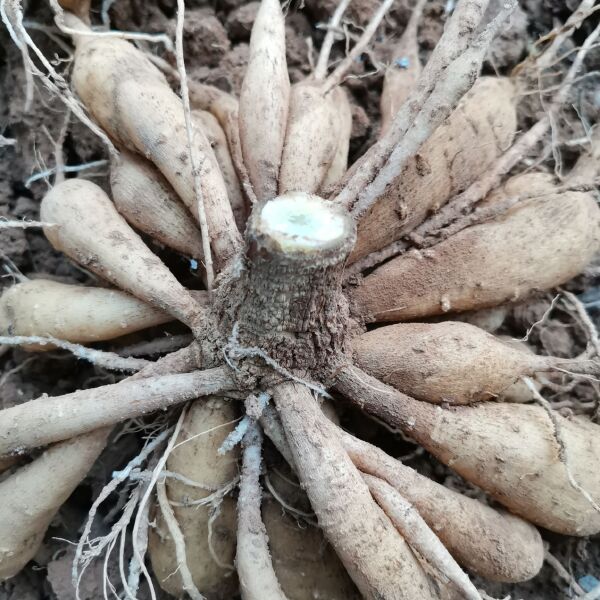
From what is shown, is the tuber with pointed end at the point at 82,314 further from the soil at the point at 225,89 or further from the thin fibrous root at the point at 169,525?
the thin fibrous root at the point at 169,525

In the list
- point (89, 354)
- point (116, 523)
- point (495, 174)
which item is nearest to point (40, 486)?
point (116, 523)

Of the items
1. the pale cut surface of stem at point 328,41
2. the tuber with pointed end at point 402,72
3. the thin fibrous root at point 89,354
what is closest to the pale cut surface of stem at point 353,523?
the thin fibrous root at point 89,354

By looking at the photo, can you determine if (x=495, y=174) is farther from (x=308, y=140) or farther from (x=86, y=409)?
(x=86, y=409)

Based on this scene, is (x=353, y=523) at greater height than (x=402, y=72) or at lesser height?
lesser

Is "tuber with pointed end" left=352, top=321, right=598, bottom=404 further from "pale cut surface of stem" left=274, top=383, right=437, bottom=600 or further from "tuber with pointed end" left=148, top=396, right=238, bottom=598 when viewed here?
"tuber with pointed end" left=148, top=396, right=238, bottom=598

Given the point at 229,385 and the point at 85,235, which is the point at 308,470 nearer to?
the point at 229,385

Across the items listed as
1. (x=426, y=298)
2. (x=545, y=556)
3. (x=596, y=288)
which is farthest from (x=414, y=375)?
(x=596, y=288)
